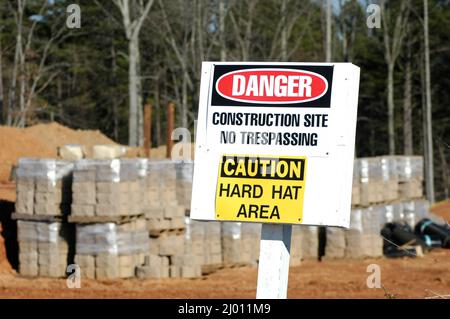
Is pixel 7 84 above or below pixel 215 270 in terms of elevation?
above

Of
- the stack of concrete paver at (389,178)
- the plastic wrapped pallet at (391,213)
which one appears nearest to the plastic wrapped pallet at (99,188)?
the plastic wrapped pallet at (391,213)

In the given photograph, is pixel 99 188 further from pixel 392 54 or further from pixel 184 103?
pixel 392 54

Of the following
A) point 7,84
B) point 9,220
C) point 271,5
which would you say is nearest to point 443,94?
point 271,5

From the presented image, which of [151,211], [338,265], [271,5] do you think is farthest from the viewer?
[271,5]

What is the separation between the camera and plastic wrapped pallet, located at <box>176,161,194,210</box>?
20698 millimetres

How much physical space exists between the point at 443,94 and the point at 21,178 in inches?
1716

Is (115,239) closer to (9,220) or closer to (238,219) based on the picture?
(9,220)

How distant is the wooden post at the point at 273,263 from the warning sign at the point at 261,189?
0.28 feet

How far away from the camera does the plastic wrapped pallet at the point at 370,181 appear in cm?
2447

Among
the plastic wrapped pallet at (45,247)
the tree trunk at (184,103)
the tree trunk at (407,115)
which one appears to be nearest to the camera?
the plastic wrapped pallet at (45,247)

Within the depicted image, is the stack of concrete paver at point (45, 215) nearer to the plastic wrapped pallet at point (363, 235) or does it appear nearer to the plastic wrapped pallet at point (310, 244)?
the plastic wrapped pallet at point (310, 244)

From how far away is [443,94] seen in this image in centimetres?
5919

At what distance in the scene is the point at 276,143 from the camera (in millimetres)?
5062

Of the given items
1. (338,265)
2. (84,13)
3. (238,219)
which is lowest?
(338,265)
